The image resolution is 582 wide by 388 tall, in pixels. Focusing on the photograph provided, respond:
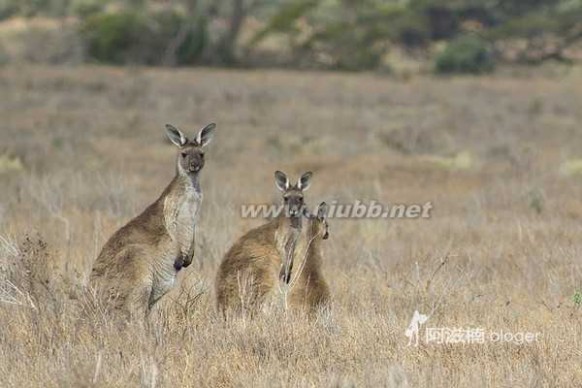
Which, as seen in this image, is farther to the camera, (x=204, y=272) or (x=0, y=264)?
(x=204, y=272)

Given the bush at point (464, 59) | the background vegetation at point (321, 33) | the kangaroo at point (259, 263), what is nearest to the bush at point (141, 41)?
the background vegetation at point (321, 33)

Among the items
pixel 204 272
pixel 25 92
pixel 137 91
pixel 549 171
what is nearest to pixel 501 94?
pixel 137 91

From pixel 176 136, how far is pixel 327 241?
137 inches

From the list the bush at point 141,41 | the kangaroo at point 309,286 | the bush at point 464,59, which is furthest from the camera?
the bush at point 464,59

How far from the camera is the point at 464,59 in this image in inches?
1718

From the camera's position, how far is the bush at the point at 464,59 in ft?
143

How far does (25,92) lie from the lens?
27688 millimetres

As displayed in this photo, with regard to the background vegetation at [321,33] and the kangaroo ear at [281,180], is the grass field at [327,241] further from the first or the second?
the background vegetation at [321,33]

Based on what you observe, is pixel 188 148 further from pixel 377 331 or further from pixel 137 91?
pixel 137 91

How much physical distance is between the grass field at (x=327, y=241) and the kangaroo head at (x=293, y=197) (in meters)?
0.65

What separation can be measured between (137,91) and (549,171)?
1437cm

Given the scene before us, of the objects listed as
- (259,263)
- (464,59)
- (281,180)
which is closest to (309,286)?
(259,263)

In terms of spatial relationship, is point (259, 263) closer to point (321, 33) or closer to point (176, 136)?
point (176, 136)

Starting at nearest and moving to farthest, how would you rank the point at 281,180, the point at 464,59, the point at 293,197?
the point at 293,197 < the point at 281,180 < the point at 464,59
